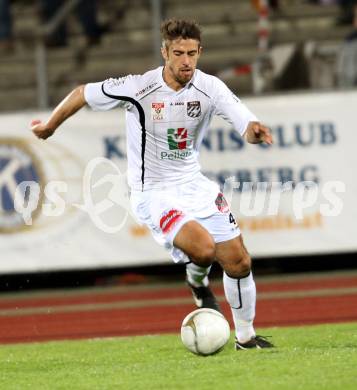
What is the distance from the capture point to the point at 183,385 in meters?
6.68

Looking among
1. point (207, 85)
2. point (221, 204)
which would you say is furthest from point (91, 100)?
point (221, 204)

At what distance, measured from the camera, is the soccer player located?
26.6 feet

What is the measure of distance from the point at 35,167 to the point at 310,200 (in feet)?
10.3

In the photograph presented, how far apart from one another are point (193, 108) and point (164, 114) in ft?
0.67

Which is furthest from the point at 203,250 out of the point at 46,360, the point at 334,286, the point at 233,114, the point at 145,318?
the point at 334,286

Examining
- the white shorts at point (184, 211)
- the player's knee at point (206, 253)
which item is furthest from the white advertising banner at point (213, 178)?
the player's knee at point (206, 253)

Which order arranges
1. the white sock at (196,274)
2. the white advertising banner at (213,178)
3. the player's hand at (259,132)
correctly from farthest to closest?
the white advertising banner at (213,178) < the white sock at (196,274) < the player's hand at (259,132)

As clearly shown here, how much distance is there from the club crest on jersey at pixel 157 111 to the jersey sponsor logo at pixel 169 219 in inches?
25.3

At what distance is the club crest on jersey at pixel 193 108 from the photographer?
328 inches

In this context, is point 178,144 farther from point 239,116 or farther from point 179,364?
point 179,364

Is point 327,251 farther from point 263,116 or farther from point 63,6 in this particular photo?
point 63,6

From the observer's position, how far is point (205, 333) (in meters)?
7.80

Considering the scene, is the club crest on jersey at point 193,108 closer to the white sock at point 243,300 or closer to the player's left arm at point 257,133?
the player's left arm at point 257,133

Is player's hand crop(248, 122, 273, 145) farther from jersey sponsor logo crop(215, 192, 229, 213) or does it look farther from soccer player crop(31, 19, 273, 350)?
jersey sponsor logo crop(215, 192, 229, 213)
